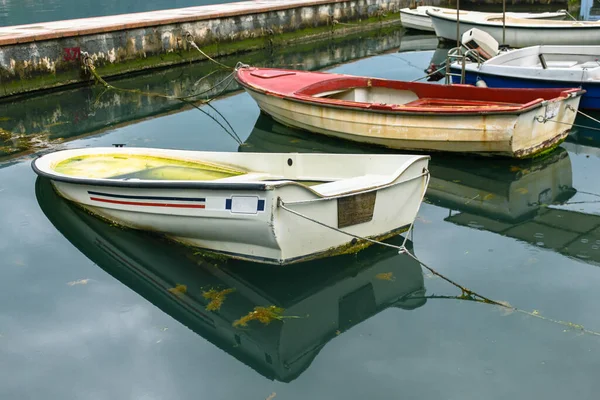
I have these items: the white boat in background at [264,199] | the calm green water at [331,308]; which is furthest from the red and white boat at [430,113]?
the white boat in background at [264,199]

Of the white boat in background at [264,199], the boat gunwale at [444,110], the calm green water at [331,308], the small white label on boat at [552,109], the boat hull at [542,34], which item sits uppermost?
the boat hull at [542,34]

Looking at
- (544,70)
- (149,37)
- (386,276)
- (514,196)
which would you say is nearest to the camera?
(386,276)

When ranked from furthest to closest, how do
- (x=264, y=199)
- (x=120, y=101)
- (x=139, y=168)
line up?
(x=120, y=101), (x=139, y=168), (x=264, y=199)

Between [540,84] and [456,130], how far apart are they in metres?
2.61

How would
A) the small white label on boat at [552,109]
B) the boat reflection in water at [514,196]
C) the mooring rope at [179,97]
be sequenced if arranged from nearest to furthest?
the boat reflection in water at [514,196]
the small white label on boat at [552,109]
the mooring rope at [179,97]

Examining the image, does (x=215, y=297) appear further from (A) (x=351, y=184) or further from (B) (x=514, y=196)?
(B) (x=514, y=196)

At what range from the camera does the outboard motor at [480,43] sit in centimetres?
1114

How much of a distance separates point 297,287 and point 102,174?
272 centimetres

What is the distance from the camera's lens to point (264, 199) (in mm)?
4773

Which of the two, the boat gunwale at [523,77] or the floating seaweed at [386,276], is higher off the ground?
the boat gunwale at [523,77]

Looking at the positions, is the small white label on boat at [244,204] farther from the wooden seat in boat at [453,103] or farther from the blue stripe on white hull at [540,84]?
the blue stripe on white hull at [540,84]

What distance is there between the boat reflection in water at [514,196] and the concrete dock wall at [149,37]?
6241 mm

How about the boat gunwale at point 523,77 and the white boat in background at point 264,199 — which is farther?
the boat gunwale at point 523,77

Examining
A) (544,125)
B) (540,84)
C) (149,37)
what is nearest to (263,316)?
(544,125)
